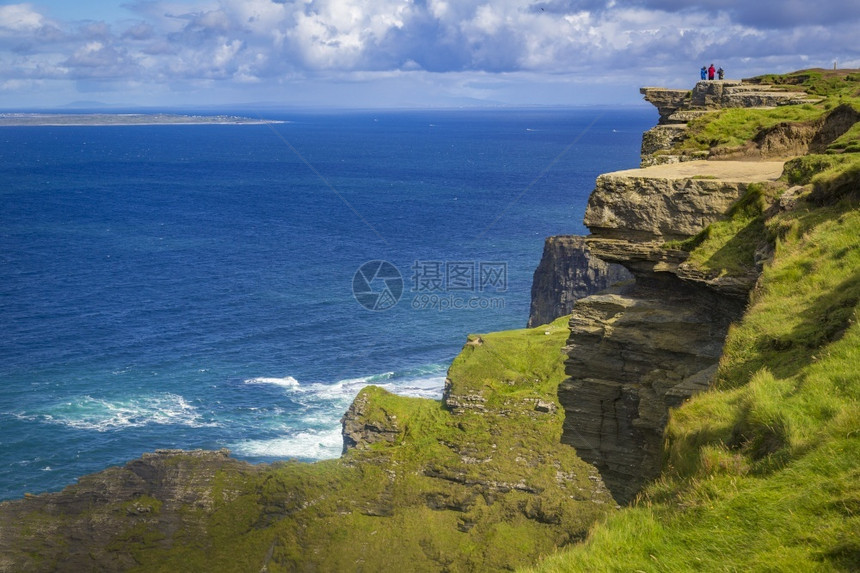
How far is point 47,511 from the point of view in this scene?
168ft

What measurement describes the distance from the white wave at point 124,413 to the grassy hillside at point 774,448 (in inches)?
2596

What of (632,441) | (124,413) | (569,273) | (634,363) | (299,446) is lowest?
(299,446)

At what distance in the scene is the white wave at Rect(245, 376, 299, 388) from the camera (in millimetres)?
84562

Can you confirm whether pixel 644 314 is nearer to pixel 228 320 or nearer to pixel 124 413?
pixel 124 413

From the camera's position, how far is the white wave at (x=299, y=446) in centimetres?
6838

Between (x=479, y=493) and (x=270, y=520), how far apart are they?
514 inches

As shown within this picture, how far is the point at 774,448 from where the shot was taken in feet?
34.2

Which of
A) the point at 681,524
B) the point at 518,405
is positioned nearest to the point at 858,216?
the point at 681,524

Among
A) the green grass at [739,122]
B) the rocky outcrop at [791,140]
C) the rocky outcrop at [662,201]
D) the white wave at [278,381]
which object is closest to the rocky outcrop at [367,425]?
the white wave at [278,381]

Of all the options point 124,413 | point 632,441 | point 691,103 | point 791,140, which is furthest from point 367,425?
point 791,140

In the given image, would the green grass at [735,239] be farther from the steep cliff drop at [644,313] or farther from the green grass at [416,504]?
the green grass at [416,504]

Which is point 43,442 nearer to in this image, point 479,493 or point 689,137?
point 479,493

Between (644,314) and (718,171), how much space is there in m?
5.01

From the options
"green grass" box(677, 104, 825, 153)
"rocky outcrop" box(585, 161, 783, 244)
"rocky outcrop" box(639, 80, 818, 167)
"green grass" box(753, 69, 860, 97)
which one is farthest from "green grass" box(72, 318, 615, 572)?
"rocky outcrop" box(585, 161, 783, 244)
